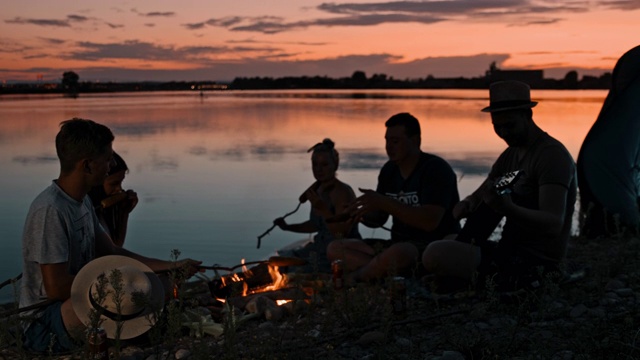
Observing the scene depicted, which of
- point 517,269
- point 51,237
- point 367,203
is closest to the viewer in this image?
point 51,237

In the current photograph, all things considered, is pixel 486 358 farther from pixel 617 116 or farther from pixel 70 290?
pixel 617 116

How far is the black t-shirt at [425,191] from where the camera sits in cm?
651

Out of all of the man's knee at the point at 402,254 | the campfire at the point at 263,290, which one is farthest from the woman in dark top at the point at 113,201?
the man's knee at the point at 402,254

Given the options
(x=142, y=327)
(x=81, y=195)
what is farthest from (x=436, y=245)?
(x=81, y=195)

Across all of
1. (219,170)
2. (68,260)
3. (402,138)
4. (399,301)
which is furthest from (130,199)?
(219,170)

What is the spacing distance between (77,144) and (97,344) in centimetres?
139

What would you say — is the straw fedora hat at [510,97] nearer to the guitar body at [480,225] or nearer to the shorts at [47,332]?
the guitar body at [480,225]

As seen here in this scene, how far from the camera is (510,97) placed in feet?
18.1

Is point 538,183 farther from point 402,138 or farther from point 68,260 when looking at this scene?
point 68,260

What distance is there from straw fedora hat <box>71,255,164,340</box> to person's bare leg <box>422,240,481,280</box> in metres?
2.12

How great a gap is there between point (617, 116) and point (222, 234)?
20.2 feet

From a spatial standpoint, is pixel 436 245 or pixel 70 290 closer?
pixel 70 290

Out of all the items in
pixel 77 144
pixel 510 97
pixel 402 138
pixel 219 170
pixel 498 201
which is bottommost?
pixel 219 170

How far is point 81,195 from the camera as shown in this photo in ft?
15.9
